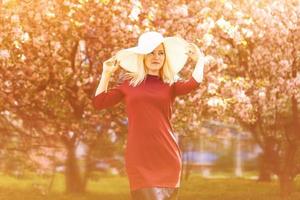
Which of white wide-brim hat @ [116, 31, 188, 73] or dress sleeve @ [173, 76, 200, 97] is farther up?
white wide-brim hat @ [116, 31, 188, 73]

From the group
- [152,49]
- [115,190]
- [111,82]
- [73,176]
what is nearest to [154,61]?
[152,49]

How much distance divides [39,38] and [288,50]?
18.4 ft

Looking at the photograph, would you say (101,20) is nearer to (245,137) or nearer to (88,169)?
(88,169)

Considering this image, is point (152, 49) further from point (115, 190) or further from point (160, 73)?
point (115, 190)

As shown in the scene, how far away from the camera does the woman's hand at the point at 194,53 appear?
23.3 ft

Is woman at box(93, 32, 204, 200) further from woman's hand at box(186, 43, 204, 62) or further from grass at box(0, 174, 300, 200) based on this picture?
grass at box(0, 174, 300, 200)

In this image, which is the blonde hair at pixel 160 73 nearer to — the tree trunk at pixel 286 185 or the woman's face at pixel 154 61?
the woman's face at pixel 154 61

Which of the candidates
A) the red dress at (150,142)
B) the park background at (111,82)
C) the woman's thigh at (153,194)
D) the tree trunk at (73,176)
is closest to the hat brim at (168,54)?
the red dress at (150,142)

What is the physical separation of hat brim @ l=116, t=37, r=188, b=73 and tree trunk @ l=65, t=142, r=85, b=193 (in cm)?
1011

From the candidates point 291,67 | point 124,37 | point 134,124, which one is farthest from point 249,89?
point 134,124

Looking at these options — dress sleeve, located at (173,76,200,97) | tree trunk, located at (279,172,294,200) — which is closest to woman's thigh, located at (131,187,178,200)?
dress sleeve, located at (173,76,200,97)

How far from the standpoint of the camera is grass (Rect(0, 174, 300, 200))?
58.9 feet

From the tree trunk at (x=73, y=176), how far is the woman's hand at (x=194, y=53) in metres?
10.2

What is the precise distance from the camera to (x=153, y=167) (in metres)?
6.56
